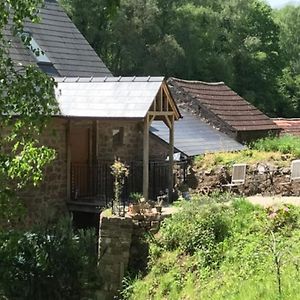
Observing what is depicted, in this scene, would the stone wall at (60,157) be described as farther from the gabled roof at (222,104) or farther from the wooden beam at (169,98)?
the gabled roof at (222,104)

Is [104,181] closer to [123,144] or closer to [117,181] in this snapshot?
[117,181]

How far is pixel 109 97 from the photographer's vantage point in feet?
53.8

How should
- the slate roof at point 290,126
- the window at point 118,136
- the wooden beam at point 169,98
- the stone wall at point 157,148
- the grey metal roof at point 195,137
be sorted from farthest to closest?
the slate roof at point 290,126
the grey metal roof at point 195,137
the stone wall at point 157,148
the window at point 118,136
the wooden beam at point 169,98

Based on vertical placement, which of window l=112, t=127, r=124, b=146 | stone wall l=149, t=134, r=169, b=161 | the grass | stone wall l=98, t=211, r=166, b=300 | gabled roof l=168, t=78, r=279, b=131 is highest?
gabled roof l=168, t=78, r=279, b=131

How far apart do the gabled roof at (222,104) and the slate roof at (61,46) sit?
13.8 ft

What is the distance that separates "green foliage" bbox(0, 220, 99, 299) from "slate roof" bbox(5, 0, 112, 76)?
885 cm

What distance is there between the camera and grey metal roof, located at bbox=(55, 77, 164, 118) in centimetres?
1576

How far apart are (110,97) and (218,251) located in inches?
241

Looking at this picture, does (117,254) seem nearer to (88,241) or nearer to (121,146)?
(88,241)

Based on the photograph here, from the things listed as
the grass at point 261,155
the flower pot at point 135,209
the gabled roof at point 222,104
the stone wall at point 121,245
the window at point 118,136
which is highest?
the gabled roof at point 222,104

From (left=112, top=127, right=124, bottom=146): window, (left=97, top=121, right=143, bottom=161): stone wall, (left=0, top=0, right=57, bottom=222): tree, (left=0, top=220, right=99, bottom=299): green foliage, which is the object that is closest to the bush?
(left=0, top=220, right=99, bottom=299): green foliage

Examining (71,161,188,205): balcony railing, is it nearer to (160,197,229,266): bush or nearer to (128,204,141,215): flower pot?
(128,204,141,215): flower pot

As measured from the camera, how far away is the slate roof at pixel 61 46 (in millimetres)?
20141

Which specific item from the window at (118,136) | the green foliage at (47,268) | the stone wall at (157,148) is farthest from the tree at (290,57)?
the green foliage at (47,268)
